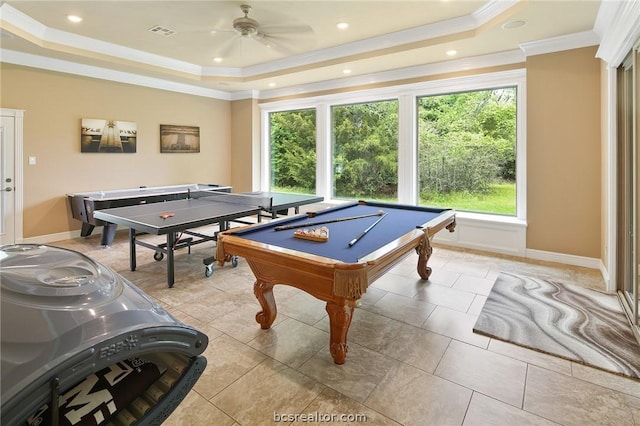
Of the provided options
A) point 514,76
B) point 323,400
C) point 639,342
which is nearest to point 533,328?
point 639,342

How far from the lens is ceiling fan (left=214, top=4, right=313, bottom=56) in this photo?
13.1 ft

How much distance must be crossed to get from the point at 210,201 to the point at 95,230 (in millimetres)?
2703

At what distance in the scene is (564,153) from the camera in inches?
174

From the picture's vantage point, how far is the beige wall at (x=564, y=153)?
4227 millimetres

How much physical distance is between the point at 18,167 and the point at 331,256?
567cm

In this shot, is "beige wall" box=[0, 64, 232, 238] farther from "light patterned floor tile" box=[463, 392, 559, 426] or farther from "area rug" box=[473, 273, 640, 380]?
"light patterned floor tile" box=[463, 392, 559, 426]

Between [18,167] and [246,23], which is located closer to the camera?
[246,23]

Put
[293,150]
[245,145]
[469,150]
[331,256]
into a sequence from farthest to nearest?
[245,145] < [293,150] < [469,150] < [331,256]

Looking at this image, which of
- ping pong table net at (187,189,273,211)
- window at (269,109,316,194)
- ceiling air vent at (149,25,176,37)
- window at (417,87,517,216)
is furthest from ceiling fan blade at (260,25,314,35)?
window at (269,109,316,194)

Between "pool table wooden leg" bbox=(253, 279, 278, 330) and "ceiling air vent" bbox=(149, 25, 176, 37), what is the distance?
3.94 metres

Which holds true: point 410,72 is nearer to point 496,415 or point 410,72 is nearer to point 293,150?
point 293,150

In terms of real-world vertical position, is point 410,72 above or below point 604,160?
above

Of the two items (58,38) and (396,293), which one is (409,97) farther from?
(58,38)

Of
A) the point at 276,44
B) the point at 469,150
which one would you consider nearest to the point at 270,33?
the point at 276,44
